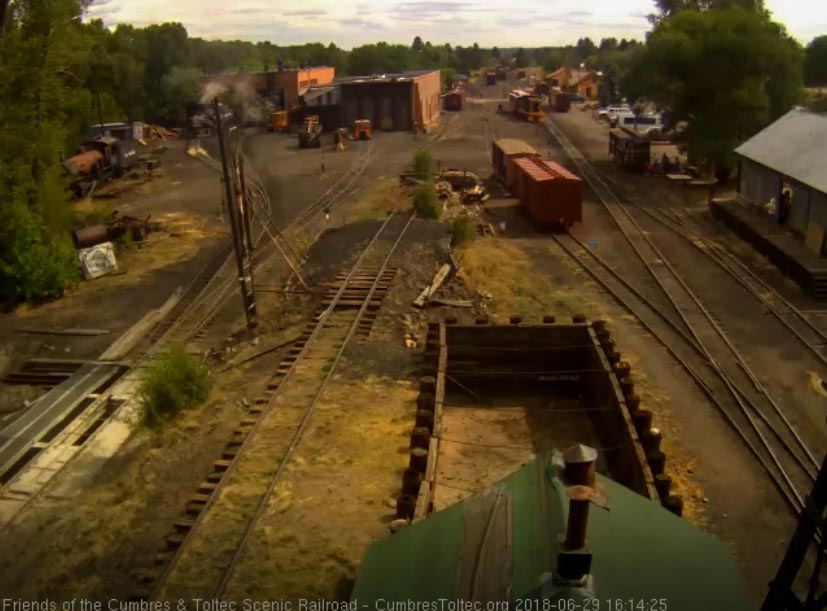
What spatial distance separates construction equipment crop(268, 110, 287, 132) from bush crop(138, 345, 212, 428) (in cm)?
4828

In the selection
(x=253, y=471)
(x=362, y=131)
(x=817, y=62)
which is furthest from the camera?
(x=817, y=62)

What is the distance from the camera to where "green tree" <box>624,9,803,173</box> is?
32.3 metres

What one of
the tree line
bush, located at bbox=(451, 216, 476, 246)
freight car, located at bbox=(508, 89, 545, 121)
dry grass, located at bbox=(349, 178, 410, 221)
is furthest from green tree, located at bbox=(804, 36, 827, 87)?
bush, located at bbox=(451, 216, 476, 246)

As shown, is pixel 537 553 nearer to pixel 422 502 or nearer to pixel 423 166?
pixel 422 502

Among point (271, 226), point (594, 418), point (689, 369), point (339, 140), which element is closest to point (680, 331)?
point (689, 369)

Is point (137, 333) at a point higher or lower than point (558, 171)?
lower

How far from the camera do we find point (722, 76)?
107ft

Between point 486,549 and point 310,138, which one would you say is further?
point 310,138

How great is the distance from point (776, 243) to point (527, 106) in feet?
153

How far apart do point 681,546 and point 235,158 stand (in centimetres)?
1366

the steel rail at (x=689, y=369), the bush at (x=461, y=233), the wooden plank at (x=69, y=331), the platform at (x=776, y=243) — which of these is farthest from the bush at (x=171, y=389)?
the platform at (x=776, y=243)

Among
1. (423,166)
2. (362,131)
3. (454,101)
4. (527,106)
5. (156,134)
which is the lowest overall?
(423,166)

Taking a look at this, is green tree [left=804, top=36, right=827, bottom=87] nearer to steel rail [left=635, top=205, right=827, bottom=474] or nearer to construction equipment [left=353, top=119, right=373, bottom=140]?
construction equipment [left=353, top=119, right=373, bottom=140]

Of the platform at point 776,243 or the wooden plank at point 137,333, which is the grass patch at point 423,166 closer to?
the platform at point 776,243
